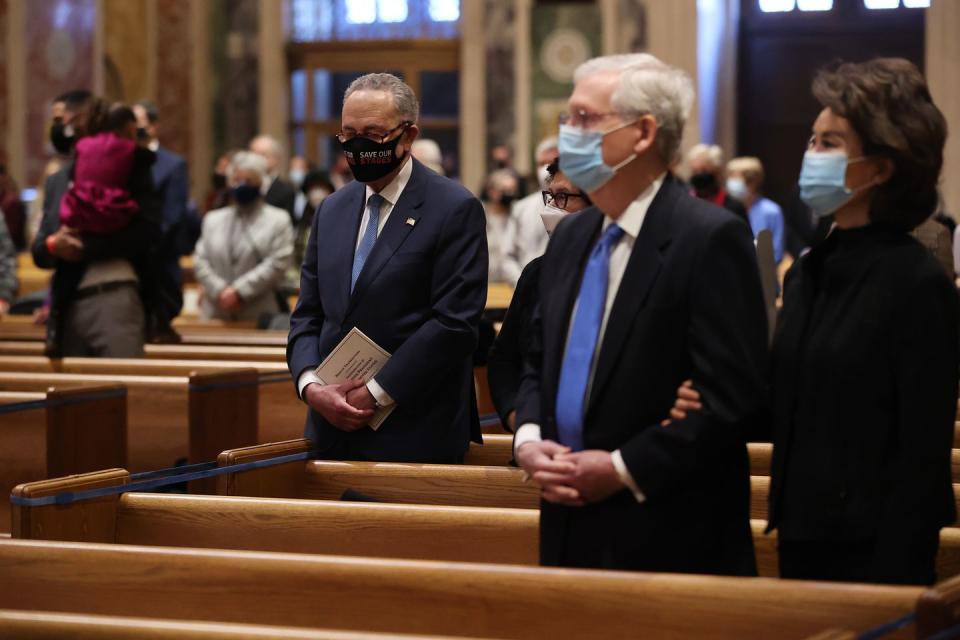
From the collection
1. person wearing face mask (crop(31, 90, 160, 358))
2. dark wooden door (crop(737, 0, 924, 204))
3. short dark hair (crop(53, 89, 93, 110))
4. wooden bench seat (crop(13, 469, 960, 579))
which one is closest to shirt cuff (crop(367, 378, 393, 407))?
wooden bench seat (crop(13, 469, 960, 579))

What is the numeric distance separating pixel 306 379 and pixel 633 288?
65.3 inches

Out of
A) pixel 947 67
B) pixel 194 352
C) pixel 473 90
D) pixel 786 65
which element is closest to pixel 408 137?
pixel 194 352

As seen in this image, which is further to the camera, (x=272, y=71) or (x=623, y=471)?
(x=272, y=71)

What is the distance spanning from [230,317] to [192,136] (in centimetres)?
958

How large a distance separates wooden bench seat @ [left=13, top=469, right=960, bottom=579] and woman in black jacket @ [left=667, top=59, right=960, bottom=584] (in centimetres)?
67

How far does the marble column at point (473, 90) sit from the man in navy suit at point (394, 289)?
43.0 ft

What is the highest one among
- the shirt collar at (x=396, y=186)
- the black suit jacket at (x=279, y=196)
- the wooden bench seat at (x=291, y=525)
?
the shirt collar at (x=396, y=186)

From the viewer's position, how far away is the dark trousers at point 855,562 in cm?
270

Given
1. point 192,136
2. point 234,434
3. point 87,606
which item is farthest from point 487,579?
point 192,136

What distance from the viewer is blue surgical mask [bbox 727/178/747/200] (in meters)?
10.8

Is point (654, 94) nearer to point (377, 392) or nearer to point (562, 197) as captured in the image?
point (562, 197)

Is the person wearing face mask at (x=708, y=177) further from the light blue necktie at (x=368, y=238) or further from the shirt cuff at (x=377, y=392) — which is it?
the shirt cuff at (x=377, y=392)

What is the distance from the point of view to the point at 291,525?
3.63 meters

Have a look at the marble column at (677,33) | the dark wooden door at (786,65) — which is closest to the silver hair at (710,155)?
the marble column at (677,33)
